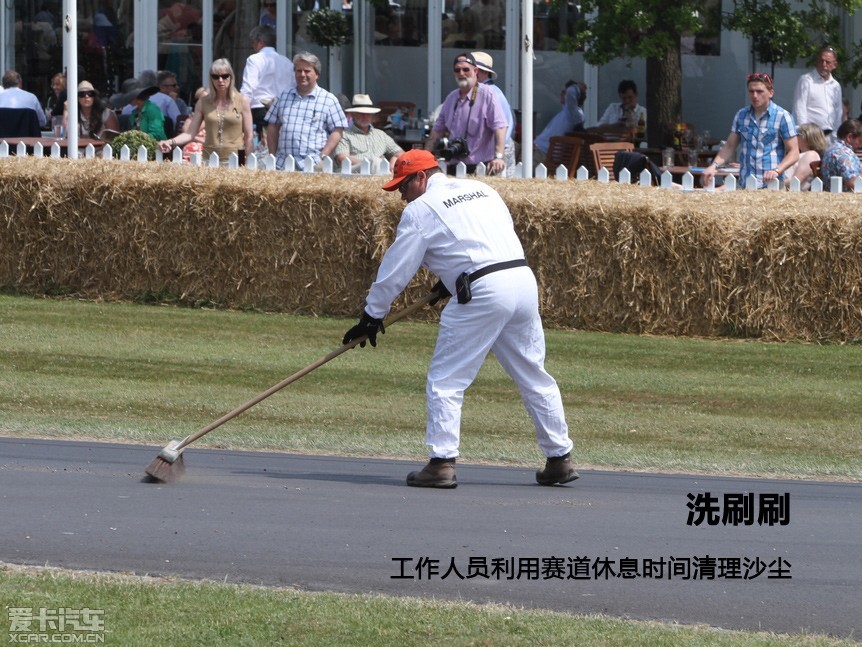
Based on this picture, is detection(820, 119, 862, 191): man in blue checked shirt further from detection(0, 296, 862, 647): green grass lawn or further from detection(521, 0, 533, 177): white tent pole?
detection(521, 0, 533, 177): white tent pole

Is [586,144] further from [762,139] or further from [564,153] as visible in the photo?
[762,139]

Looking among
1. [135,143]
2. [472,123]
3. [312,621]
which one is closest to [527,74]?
[472,123]

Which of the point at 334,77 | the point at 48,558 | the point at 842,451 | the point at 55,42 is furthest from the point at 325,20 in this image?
the point at 48,558

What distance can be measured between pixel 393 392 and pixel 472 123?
4.67 metres

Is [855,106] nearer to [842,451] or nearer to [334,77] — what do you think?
[334,77]

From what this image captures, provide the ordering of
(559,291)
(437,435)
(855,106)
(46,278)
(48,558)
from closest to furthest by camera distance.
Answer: (48,558)
(437,435)
(559,291)
(46,278)
(855,106)

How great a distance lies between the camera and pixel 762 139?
13.9 m

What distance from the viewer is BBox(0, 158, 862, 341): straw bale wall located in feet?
40.3

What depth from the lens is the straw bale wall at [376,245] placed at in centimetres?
1228

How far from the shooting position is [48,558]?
6.11 m

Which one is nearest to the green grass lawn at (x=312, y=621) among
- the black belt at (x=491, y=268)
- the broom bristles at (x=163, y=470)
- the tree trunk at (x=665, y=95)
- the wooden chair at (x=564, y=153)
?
the broom bristles at (x=163, y=470)

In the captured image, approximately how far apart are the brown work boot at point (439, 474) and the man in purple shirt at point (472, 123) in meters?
7.04

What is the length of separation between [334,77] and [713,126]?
553 cm

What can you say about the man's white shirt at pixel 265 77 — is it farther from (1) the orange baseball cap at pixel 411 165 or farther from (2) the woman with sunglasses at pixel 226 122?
(1) the orange baseball cap at pixel 411 165
